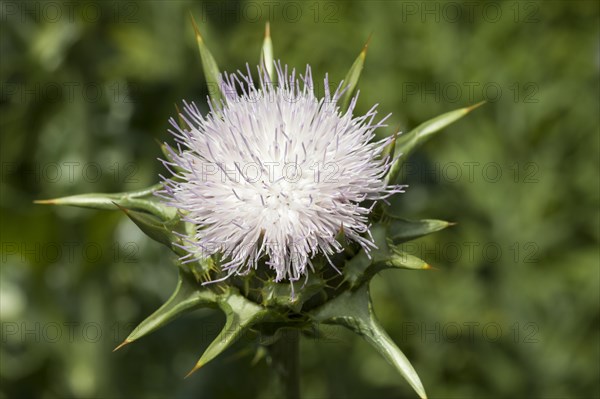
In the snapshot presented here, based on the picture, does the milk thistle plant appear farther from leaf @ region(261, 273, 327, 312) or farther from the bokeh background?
the bokeh background

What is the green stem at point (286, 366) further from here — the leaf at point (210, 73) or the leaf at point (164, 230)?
the leaf at point (210, 73)

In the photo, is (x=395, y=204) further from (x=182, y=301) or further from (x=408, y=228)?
(x=182, y=301)

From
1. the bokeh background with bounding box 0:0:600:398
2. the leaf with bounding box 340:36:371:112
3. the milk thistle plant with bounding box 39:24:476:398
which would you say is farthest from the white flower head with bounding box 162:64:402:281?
the bokeh background with bounding box 0:0:600:398

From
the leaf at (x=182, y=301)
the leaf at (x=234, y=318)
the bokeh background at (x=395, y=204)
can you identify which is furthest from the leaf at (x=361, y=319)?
the bokeh background at (x=395, y=204)

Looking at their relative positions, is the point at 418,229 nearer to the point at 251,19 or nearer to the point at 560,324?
the point at 560,324

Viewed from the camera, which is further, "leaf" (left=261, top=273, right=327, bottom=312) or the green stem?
the green stem

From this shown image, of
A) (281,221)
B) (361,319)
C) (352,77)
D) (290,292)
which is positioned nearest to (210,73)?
(352,77)
